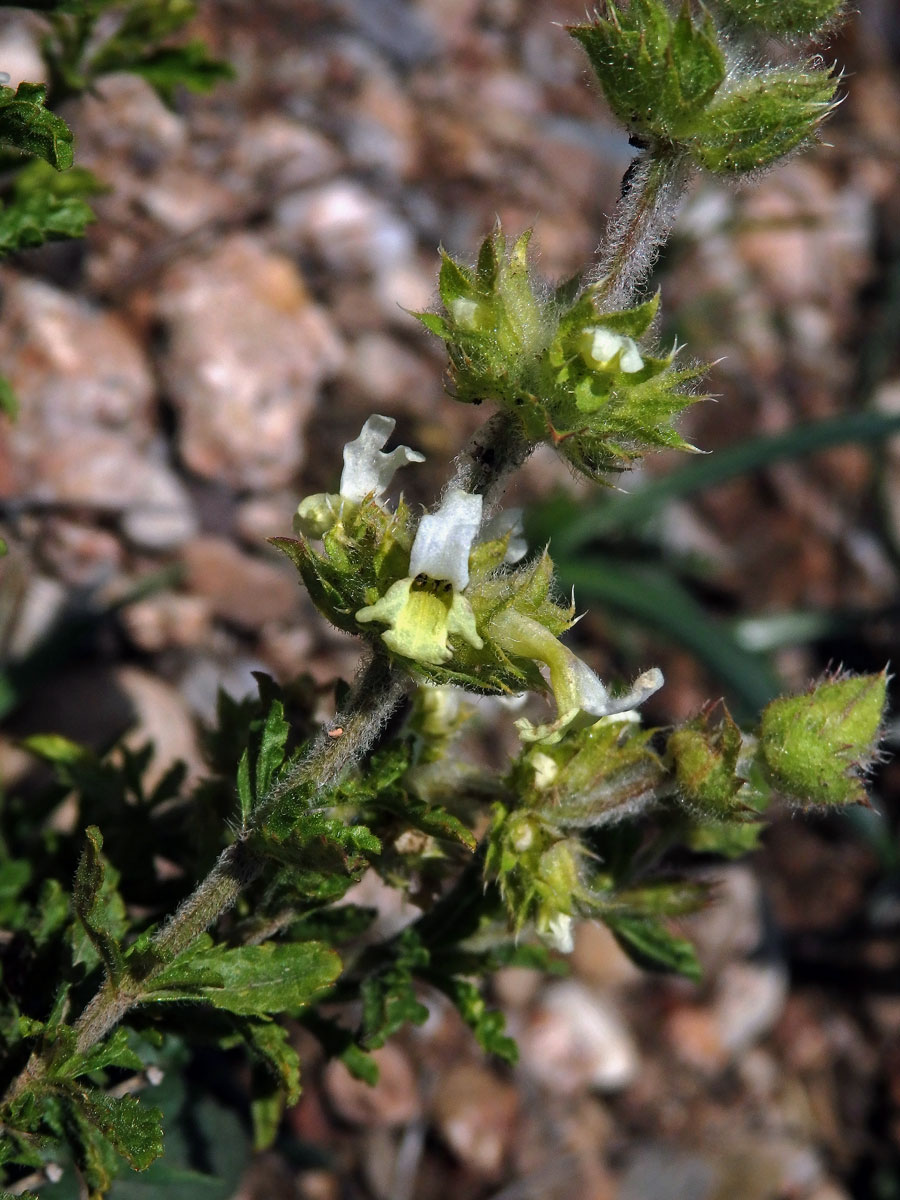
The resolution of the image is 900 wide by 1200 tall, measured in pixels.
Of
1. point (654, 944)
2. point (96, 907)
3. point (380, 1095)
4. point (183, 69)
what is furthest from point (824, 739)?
point (380, 1095)

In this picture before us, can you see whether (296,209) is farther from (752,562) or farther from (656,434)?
(656,434)

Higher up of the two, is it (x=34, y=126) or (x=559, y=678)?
(x=34, y=126)

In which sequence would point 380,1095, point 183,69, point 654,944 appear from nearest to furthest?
point 654,944 → point 183,69 → point 380,1095

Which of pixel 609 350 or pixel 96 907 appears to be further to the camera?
pixel 96 907

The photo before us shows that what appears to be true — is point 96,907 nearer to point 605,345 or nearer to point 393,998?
point 393,998

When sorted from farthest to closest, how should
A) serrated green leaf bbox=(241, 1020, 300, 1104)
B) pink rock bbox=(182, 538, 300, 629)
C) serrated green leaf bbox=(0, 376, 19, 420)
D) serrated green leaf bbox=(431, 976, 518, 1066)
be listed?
pink rock bbox=(182, 538, 300, 629)
serrated green leaf bbox=(0, 376, 19, 420)
serrated green leaf bbox=(431, 976, 518, 1066)
serrated green leaf bbox=(241, 1020, 300, 1104)

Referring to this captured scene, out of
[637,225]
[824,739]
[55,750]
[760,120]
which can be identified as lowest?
[55,750]

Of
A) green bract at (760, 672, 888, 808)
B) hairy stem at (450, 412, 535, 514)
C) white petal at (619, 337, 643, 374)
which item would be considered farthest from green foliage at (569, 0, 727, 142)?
green bract at (760, 672, 888, 808)

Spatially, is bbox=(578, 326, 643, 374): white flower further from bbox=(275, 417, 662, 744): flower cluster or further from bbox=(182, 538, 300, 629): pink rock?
bbox=(182, 538, 300, 629): pink rock
